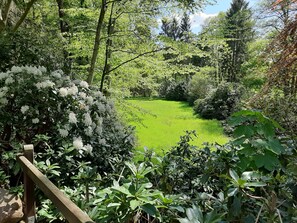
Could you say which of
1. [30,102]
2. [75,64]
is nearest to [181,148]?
[30,102]

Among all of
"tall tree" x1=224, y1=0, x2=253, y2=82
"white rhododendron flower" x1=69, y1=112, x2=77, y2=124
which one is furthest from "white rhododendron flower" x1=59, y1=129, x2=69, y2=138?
"tall tree" x1=224, y1=0, x2=253, y2=82

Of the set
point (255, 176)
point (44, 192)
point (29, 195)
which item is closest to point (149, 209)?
point (255, 176)

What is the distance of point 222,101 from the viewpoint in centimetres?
1437

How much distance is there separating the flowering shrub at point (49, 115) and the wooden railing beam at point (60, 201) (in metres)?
0.89

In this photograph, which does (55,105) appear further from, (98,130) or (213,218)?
(213,218)

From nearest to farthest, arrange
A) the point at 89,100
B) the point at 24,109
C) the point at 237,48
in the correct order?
the point at 24,109, the point at 89,100, the point at 237,48

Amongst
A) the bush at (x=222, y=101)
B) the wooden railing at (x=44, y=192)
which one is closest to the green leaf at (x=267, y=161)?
the wooden railing at (x=44, y=192)

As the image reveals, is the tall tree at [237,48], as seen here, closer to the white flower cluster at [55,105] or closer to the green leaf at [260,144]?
the white flower cluster at [55,105]

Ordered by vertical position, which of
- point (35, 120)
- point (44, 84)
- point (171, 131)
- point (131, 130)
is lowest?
point (171, 131)

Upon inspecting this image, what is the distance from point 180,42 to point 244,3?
24.7 m

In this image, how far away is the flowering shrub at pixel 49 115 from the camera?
2934 millimetres

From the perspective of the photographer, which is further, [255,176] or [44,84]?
[44,84]

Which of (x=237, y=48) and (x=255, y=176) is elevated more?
(x=237, y=48)

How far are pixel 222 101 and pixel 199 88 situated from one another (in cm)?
621
